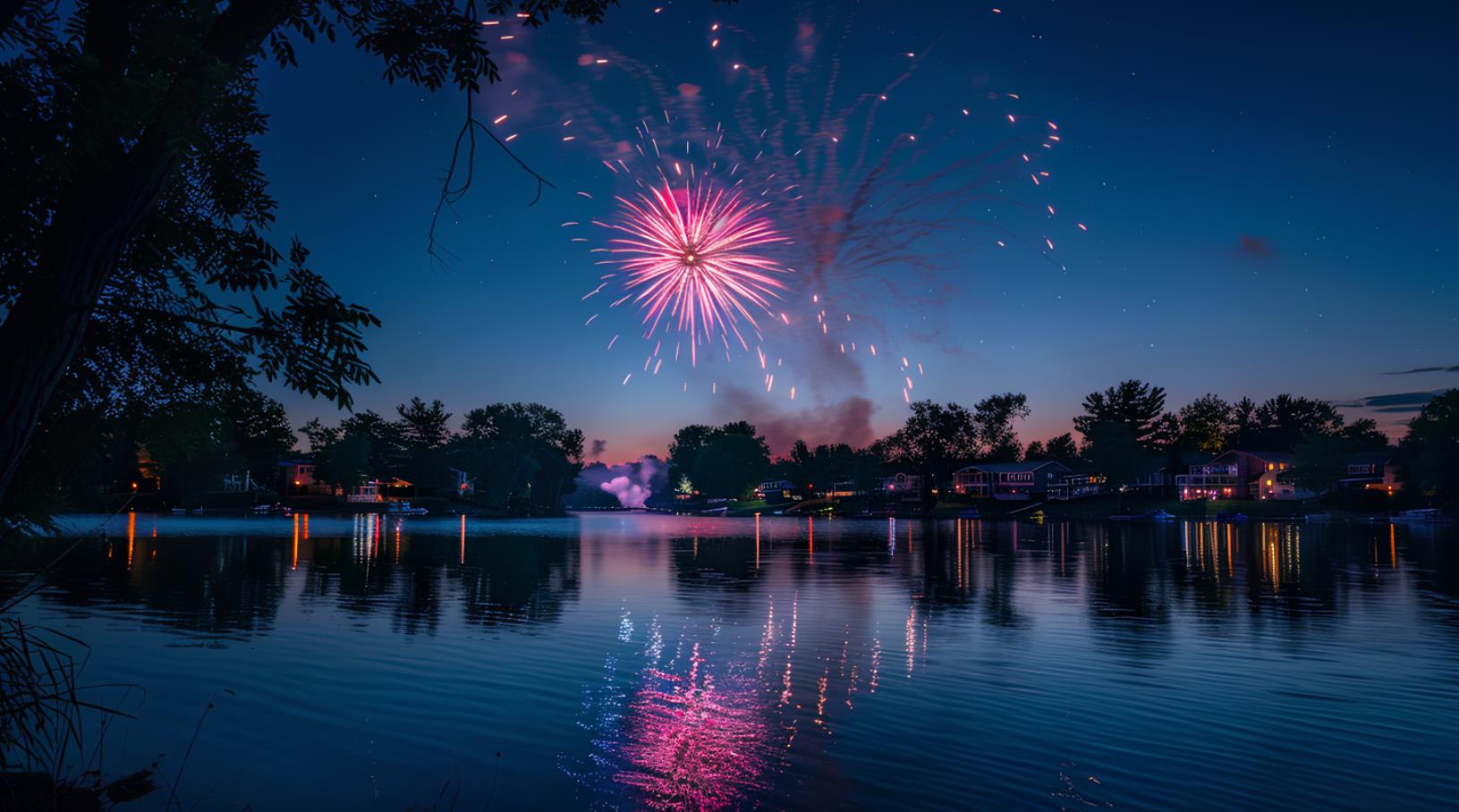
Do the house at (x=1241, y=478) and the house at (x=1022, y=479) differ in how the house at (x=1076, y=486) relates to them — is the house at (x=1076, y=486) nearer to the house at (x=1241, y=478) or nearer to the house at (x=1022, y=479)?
the house at (x=1022, y=479)

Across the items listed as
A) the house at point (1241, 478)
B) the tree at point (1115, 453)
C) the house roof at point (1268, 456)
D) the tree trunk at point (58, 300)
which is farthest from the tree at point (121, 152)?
the house roof at point (1268, 456)

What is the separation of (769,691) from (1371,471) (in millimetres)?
185227

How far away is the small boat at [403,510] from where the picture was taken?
514ft

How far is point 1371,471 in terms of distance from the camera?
156 meters

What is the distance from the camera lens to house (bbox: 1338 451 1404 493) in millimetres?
151000

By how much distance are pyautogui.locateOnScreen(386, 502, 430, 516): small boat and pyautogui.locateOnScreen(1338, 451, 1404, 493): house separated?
173 meters

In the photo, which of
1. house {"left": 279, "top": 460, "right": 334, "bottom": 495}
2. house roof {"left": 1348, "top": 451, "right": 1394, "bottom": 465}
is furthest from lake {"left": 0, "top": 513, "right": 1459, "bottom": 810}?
house {"left": 279, "top": 460, "right": 334, "bottom": 495}

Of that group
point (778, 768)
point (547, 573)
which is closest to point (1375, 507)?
point (547, 573)

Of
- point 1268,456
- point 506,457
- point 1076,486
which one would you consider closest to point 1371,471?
point 1268,456

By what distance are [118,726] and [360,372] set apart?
10.1 meters

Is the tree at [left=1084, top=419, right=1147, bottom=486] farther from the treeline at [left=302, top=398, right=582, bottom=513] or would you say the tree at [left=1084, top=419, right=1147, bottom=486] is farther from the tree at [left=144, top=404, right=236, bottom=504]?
the tree at [left=144, top=404, right=236, bottom=504]

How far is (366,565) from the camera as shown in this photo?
45312 millimetres

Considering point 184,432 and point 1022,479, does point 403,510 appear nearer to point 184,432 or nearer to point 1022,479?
point 1022,479

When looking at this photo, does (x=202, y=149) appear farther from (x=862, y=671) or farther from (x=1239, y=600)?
(x=1239, y=600)
